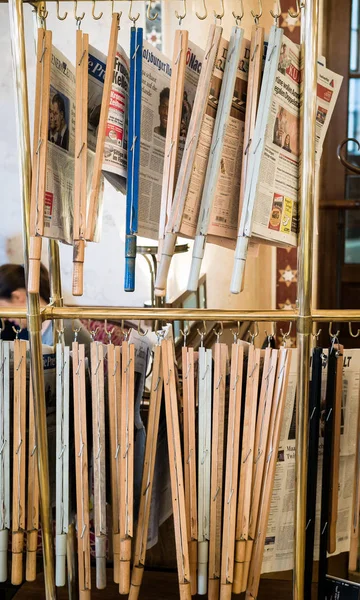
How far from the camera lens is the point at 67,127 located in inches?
45.1

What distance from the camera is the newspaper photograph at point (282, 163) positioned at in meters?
1.05

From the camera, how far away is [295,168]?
1115mm

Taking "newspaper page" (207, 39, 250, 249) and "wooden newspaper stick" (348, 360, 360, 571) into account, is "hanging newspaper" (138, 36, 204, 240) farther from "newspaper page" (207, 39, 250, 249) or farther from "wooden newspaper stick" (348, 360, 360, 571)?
"wooden newspaper stick" (348, 360, 360, 571)

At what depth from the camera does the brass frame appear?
3.52 ft

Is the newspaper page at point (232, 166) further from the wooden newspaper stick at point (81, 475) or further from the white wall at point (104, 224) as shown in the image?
the white wall at point (104, 224)

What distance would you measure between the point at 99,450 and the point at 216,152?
0.57m

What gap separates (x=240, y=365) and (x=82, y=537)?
430 millimetres

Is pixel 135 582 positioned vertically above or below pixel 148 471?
below

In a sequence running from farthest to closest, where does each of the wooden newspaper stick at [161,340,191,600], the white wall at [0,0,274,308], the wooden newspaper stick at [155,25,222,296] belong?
1. the white wall at [0,0,274,308]
2. the wooden newspaper stick at [161,340,191,600]
3. the wooden newspaper stick at [155,25,222,296]

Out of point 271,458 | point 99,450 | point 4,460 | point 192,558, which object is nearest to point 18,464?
point 4,460

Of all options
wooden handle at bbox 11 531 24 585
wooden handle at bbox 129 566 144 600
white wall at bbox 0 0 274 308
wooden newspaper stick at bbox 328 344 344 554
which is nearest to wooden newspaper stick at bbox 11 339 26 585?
wooden handle at bbox 11 531 24 585

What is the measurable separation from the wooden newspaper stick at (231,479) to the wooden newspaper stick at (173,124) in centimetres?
29

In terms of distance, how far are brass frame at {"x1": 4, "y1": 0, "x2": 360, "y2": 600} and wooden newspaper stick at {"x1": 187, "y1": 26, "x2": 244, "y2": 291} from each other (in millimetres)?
118

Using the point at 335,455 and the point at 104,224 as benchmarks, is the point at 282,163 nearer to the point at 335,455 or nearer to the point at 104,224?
the point at 335,455
